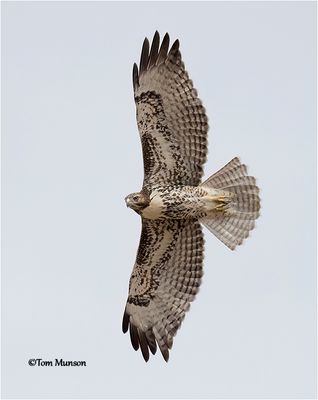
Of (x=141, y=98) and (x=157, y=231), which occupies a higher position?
(x=141, y=98)

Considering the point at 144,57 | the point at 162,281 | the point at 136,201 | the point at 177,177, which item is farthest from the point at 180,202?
the point at 144,57

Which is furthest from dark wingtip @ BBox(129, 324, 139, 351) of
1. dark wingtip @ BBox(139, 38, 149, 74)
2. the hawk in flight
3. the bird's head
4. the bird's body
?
dark wingtip @ BBox(139, 38, 149, 74)

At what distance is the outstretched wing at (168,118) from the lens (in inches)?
761

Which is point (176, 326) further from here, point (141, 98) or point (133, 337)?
point (141, 98)

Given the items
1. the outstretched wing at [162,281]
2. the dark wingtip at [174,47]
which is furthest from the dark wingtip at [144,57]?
the outstretched wing at [162,281]

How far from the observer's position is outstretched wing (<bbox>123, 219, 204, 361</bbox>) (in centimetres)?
1967

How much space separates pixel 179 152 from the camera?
19406 millimetres

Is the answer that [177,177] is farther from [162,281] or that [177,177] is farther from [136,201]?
[162,281]

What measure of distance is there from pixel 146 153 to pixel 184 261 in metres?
1.40

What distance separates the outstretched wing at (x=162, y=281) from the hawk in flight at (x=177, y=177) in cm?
1

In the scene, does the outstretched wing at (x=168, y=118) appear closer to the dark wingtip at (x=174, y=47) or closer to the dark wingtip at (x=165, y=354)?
the dark wingtip at (x=174, y=47)

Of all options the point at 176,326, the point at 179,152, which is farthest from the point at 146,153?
the point at 176,326

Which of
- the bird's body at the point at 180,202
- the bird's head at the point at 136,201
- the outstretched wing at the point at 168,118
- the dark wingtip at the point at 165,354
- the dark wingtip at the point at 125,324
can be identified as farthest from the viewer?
the dark wingtip at the point at 125,324

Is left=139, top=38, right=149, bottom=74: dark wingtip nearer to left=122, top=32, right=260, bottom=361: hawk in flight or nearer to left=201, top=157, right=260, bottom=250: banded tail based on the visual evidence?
left=122, top=32, right=260, bottom=361: hawk in flight
